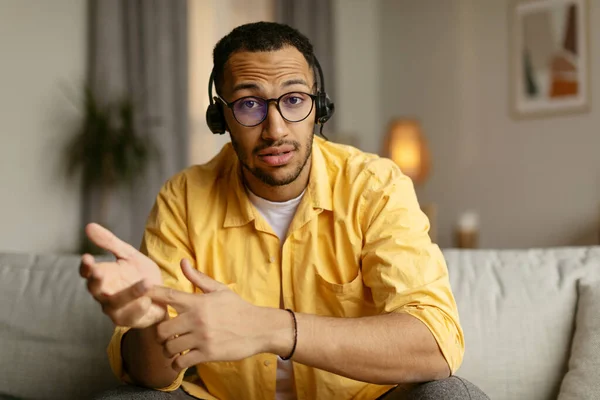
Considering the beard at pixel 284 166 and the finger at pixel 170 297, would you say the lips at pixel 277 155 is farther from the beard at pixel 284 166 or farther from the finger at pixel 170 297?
the finger at pixel 170 297

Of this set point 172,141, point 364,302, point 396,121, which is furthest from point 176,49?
point 364,302

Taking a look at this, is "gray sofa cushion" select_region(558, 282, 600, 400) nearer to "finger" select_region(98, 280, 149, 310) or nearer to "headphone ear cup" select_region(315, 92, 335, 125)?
"headphone ear cup" select_region(315, 92, 335, 125)

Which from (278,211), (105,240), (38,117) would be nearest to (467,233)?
(38,117)

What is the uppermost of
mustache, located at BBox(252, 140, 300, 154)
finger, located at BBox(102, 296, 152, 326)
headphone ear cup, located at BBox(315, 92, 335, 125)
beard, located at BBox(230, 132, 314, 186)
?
headphone ear cup, located at BBox(315, 92, 335, 125)

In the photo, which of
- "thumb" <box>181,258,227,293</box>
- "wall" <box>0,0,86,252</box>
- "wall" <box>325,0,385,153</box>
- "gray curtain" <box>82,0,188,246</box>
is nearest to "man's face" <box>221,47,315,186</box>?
"thumb" <box>181,258,227,293</box>

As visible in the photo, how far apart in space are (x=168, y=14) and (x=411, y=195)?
2666 mm

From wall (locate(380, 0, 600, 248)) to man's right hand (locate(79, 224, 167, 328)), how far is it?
3422 millimetres

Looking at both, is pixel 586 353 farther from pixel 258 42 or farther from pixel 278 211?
pixel 258 42

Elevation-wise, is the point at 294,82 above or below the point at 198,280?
above

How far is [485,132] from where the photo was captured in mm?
4453

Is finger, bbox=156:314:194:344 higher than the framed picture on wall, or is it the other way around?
the framed picture on wall

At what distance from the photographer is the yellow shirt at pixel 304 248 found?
1.40 m

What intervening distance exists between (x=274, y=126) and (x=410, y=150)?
3235 mm

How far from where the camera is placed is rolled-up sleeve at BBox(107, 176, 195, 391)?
143 centimetres
